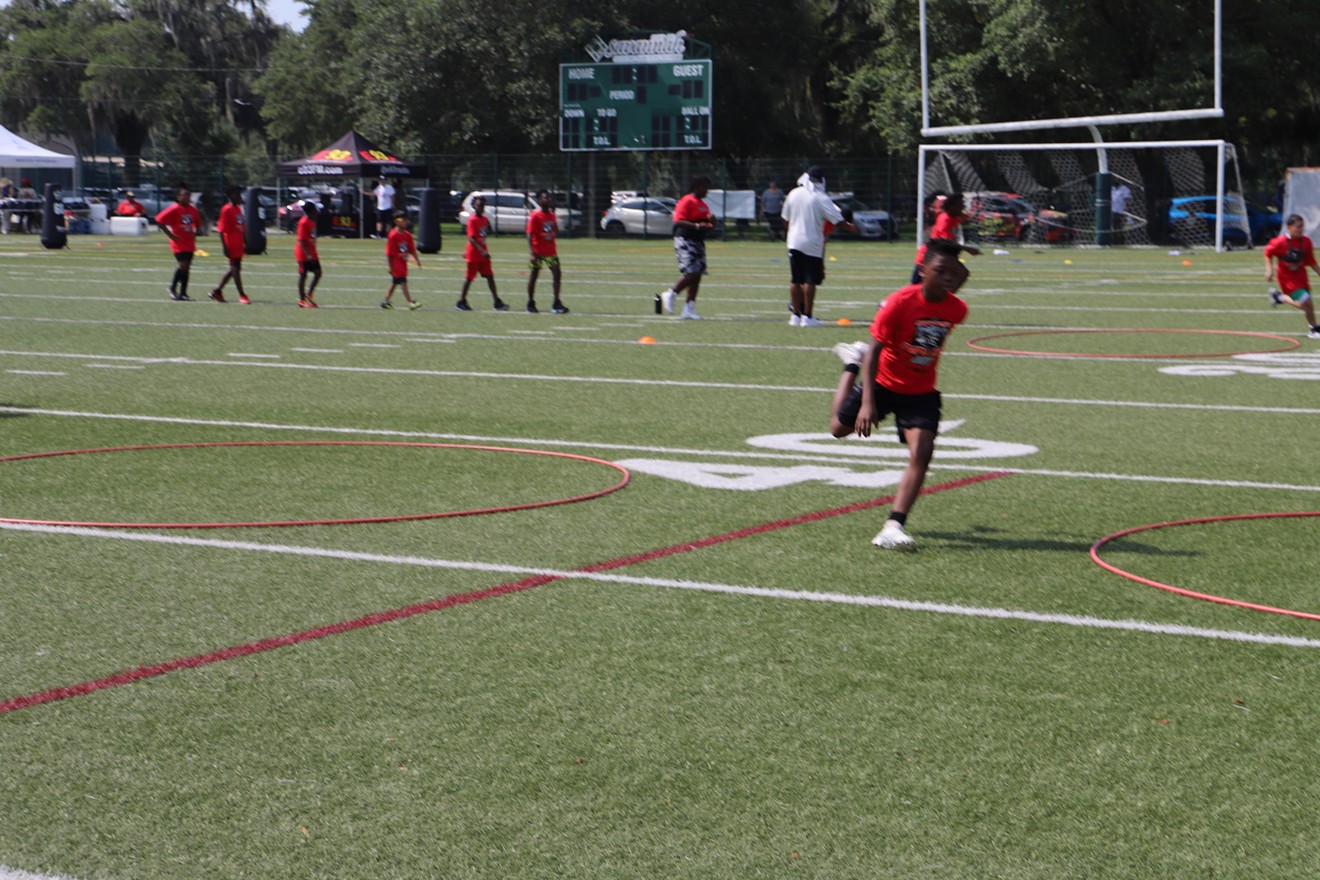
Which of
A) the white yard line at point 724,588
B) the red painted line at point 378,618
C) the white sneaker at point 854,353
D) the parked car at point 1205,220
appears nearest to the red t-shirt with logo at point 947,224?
the red painted line at point 378,618

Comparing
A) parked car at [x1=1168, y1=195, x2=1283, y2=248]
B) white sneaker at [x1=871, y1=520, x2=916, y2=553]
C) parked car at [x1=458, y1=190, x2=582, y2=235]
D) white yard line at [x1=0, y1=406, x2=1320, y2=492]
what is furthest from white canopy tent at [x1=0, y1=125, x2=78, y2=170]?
white sneaker at [x1=871, y1=520, x2=916, y2=553]

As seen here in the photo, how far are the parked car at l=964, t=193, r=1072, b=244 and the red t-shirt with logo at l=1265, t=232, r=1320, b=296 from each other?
23.2m

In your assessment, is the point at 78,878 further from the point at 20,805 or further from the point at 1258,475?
the point at 1258,475

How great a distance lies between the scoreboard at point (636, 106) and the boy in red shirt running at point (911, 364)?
1567 inches

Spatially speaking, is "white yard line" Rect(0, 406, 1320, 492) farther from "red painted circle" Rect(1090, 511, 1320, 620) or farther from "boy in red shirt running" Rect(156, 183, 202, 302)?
"boy in red shirt running" Rect(156, 183, 202, 302)

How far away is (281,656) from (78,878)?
6.42 feet

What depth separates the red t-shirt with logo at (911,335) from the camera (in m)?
7.83

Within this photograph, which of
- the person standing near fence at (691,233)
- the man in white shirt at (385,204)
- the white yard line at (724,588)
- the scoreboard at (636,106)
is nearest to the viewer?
the white yard line at (724,588)

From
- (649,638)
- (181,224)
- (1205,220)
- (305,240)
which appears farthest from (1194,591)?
(1205,220)

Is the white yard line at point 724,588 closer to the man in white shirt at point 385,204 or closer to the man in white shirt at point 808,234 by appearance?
the man in white shirt at point 808,234

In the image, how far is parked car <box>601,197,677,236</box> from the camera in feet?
170

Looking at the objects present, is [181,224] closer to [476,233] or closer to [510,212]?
[476,233]

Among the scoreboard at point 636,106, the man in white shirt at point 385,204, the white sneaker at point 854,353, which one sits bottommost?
the white sneaker at point 854,353

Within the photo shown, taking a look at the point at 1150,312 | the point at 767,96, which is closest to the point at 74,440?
the point at 1150,312
